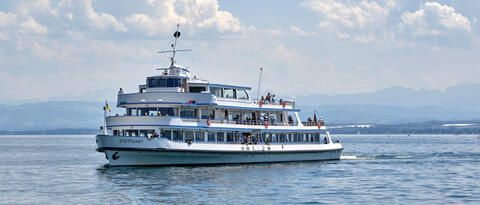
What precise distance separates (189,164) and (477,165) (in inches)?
1060

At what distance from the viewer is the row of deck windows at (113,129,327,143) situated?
214ft

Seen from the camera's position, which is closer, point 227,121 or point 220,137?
point 220,137

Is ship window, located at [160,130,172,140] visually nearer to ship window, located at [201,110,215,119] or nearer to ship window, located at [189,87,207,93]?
ship window, located at [201,110,215,119]

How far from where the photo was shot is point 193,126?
2611 inches

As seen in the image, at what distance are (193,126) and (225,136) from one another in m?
3.96

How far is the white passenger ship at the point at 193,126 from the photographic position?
64.1 meters

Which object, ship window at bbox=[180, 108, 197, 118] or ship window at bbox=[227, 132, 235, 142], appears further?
ship window at bbox=[227, 132, 235, 142]

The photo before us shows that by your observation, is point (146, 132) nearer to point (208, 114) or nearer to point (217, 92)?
point (208, 114)

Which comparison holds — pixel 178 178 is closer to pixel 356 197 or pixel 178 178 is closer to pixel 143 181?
pixel 143 181

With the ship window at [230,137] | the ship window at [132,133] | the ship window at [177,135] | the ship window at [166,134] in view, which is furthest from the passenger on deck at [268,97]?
the ship window at [132,133]

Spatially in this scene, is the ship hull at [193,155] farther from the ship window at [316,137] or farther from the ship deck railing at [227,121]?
the ship window at [316,137]

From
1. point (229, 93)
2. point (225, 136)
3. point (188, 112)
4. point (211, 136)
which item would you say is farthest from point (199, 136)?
point (229, 93)

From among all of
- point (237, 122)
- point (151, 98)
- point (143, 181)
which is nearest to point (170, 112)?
point (151, 98)

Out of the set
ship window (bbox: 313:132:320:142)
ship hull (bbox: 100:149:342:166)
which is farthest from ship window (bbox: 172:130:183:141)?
ship window (bbox: 313:132:320:142)
